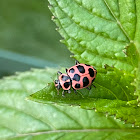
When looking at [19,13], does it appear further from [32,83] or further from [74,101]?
[74,101]

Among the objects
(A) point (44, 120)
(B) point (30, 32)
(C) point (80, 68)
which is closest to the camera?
(C) point (80, 68)

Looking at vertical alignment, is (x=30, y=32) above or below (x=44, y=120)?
above

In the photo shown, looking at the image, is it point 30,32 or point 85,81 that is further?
point 30,32

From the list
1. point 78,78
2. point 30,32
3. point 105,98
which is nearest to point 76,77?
point 78,78

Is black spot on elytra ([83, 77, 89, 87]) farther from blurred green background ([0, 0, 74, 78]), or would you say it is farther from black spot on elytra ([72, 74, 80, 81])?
blurred green background ([0, 0, 74, 78])

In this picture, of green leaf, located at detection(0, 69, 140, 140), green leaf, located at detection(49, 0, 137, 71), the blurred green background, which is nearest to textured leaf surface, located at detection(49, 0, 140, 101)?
green leaf, located at detection(49, 0, 137, 71)

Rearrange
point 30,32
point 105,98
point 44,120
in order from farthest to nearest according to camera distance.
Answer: point 30,32
point 44,120
point 105,98

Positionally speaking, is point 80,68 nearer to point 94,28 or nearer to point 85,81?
point 85,81
